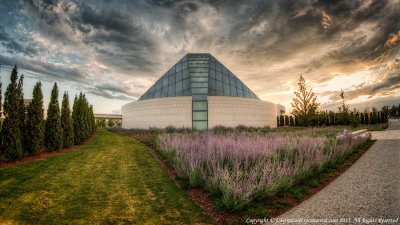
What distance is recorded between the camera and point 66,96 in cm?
1157

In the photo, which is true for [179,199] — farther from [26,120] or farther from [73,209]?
[26,120]

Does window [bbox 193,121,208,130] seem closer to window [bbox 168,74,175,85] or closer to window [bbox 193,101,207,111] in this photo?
window [bbox 193,101,207,111]

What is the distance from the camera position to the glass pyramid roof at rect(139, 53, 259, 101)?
941 inches

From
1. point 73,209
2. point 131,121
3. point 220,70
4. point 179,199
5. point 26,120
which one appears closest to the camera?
point 73,209

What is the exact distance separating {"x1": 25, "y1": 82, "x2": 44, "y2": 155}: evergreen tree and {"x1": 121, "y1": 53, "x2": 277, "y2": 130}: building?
1336 centimetres

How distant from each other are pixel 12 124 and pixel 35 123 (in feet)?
3.02

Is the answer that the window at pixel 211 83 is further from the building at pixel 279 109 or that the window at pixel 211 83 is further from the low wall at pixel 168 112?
the building at pixel 279 109

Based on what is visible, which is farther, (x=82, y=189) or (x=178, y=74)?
(x=178, y=74)

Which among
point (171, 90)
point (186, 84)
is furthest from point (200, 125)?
point (171, 90)

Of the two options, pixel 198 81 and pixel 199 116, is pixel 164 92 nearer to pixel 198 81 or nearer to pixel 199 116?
pixel 198 81

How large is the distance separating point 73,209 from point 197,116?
17940 mm

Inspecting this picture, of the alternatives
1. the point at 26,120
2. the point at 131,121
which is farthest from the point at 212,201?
the point at 131,121

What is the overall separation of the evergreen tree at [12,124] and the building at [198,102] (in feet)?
47.0

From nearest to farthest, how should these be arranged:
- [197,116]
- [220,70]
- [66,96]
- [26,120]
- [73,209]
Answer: [73,209] → [26,120] → [66,96] → [197,116] → [220,70]
